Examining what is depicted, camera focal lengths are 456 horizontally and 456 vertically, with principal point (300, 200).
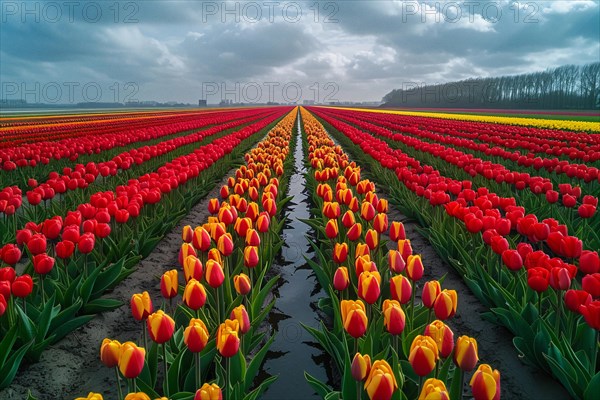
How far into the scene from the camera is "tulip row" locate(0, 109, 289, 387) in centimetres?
293

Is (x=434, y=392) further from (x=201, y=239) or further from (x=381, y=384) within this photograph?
(x=201, y=239)

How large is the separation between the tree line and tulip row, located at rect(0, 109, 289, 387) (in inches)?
3169

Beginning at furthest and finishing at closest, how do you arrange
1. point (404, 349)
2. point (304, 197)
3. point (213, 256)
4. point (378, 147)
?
point (378, 147)
point (304, 197)
point (213, 256)
point (404, 349)

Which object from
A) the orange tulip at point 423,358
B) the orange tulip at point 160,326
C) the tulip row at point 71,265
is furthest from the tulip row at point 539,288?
the tulip row at point 71,265

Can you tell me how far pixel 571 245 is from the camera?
3.32 meters

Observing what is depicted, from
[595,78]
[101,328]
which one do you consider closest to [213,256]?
[101,328]

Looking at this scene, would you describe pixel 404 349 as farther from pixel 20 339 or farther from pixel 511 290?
pixel 20 339

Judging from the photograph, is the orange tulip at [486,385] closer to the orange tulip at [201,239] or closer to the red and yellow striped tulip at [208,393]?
the red and yellow striped tulip at [208,393]

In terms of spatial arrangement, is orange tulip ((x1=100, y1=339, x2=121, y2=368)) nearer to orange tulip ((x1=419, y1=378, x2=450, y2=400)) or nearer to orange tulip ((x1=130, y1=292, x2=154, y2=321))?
orange tulip ((x1=130, y1=292, x2=154, y2=321))

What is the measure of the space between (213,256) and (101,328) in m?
1.23

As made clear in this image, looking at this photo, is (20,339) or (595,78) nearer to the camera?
(20,339)

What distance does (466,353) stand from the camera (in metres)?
1.88

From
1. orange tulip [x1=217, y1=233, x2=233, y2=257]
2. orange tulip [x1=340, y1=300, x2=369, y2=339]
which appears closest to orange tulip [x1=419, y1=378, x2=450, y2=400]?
orange tulip [x1=340, y1=300, x2=369, y2=339]

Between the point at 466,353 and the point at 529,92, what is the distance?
99026 millimetres
